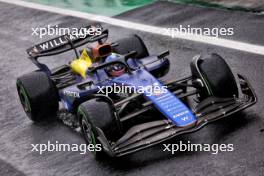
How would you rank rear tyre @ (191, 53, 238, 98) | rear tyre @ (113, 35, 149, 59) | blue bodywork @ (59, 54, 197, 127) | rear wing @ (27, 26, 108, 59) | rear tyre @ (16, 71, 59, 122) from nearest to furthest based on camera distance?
blue bodywork @ (59, 54, 197, 127), rear tyre @ (191, 53, 238, 98), rear tyre @ (16, 71, 59, 122), rear wing @ (27, 26, 108, 59), rear tyre @ (113, 35, 149, 59)

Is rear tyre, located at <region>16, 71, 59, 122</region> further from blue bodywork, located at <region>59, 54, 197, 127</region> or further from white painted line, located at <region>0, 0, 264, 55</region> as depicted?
white painted line, located at <region>0, 0, 264, 55</region>

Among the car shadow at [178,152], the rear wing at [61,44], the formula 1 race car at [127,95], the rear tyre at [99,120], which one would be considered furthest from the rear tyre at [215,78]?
the rear wing at [61,44]

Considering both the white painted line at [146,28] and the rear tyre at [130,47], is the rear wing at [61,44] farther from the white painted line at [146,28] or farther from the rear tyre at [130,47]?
the white painted line at [146,28]

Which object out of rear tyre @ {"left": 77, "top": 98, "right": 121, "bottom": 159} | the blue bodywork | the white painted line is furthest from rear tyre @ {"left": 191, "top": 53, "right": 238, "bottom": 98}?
the white painted line

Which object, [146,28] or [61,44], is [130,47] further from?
[146,28]

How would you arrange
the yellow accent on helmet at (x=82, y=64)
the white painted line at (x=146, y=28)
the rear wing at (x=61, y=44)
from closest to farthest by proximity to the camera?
the yellow accent on helmet at (x=82, y=64) < the rear wing at (x=61, y=44) < the white painted line at (x=146, y=28)

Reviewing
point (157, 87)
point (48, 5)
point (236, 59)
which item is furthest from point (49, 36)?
point (157, 87)

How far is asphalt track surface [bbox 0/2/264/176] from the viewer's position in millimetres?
7457

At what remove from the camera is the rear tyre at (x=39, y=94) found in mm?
8891

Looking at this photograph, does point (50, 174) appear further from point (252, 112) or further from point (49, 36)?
point (49, 36)

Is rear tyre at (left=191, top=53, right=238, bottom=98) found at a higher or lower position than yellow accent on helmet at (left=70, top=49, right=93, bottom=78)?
higher

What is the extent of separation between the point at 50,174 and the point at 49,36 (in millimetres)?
5929

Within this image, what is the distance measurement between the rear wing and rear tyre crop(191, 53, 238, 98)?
1948mm

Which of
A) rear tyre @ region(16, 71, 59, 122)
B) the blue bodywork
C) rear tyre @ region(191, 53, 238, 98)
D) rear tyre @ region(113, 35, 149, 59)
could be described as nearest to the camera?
the blue bodywork
